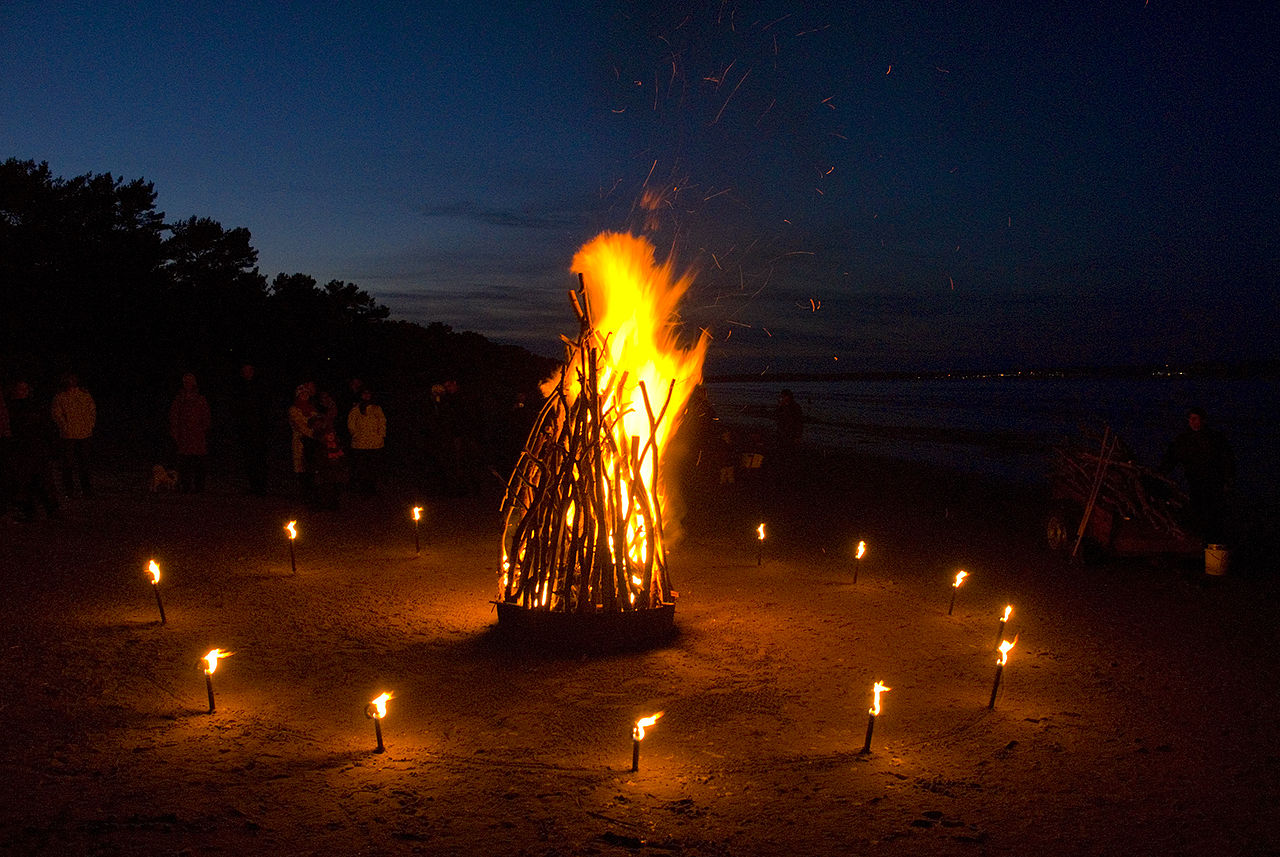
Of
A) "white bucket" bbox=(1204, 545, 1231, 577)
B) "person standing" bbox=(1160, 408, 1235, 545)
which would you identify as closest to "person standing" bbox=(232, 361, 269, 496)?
"person standing" bbox=(1160, 408, 1235, 545)

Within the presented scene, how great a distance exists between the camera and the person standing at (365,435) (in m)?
12.4

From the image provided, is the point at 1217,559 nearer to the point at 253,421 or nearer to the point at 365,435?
the point at 365,435

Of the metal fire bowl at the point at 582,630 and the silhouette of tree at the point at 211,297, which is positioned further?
the silhouette of tree at the point at 211,297

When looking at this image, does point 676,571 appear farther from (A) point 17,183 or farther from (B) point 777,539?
(A) point 17,183

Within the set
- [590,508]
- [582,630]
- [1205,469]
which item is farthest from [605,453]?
[1205,469]

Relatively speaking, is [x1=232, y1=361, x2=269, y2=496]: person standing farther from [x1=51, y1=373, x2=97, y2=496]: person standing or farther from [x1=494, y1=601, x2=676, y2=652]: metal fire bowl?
[x1=494, y1=601, x2=676, y2=652]: metal fire bowl

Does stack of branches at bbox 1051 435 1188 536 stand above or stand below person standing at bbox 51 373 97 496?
below

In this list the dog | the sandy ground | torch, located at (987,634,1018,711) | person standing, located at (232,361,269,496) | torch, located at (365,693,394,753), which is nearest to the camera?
the sandy ground

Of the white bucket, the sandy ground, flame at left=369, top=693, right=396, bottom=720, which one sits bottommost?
the sandy ground

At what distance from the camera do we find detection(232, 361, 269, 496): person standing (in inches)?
494

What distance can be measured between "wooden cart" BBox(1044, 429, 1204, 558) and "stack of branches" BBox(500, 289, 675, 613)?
207 inches

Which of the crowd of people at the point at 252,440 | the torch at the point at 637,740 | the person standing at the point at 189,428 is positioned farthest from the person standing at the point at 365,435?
the torch at the point at 637,740

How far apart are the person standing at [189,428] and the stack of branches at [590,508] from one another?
752 cm

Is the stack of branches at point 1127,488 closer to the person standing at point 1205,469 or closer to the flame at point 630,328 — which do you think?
the person standing at point 1205,469
